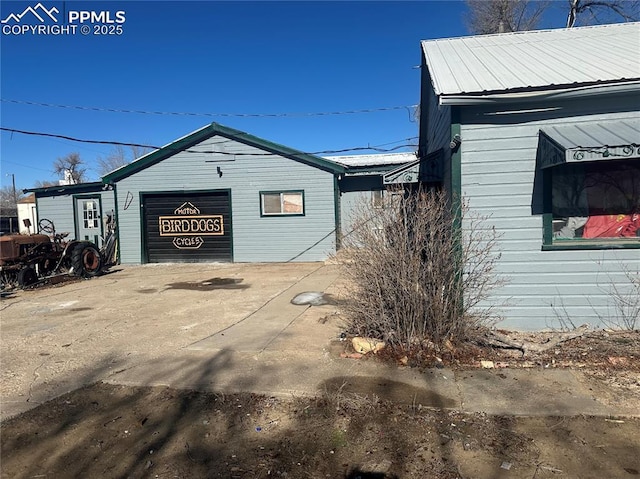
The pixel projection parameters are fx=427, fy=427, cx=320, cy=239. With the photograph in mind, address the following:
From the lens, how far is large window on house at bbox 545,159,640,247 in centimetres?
525

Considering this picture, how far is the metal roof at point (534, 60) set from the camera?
536 centimetres

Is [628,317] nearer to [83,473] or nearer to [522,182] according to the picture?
[522,182]

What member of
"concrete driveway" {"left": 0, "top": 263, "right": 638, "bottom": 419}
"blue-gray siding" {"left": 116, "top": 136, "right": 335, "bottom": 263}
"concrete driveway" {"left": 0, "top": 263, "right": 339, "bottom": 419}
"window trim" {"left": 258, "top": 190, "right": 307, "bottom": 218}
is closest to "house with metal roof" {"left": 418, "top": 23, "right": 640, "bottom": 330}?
"concrete driveway" {"left": 0, "top": 263, "right": 638, "bottom": 419}

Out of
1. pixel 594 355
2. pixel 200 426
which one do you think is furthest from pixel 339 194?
pixel 200 426

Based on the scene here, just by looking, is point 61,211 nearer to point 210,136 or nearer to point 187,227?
point 187,227

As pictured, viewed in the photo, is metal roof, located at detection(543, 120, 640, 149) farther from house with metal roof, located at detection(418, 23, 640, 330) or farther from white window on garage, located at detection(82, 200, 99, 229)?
white window on garage, located at detection(82, 200, 99, 229)

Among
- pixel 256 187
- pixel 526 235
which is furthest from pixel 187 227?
pixel 526 235

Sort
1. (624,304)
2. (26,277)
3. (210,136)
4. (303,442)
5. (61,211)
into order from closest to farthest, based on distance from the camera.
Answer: (303,442) → (624,304) → (26,277) → (210,136) → (61,211)

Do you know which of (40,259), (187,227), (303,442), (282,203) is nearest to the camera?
(303,442)

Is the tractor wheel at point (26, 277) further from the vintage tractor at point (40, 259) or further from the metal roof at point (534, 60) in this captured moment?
the metal roof at point (534, 60)

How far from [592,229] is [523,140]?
55.6 inches

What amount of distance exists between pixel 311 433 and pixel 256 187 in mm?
11643

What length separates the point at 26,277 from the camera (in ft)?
33.5

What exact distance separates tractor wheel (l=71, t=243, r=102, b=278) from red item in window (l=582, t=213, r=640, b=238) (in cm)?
1173
